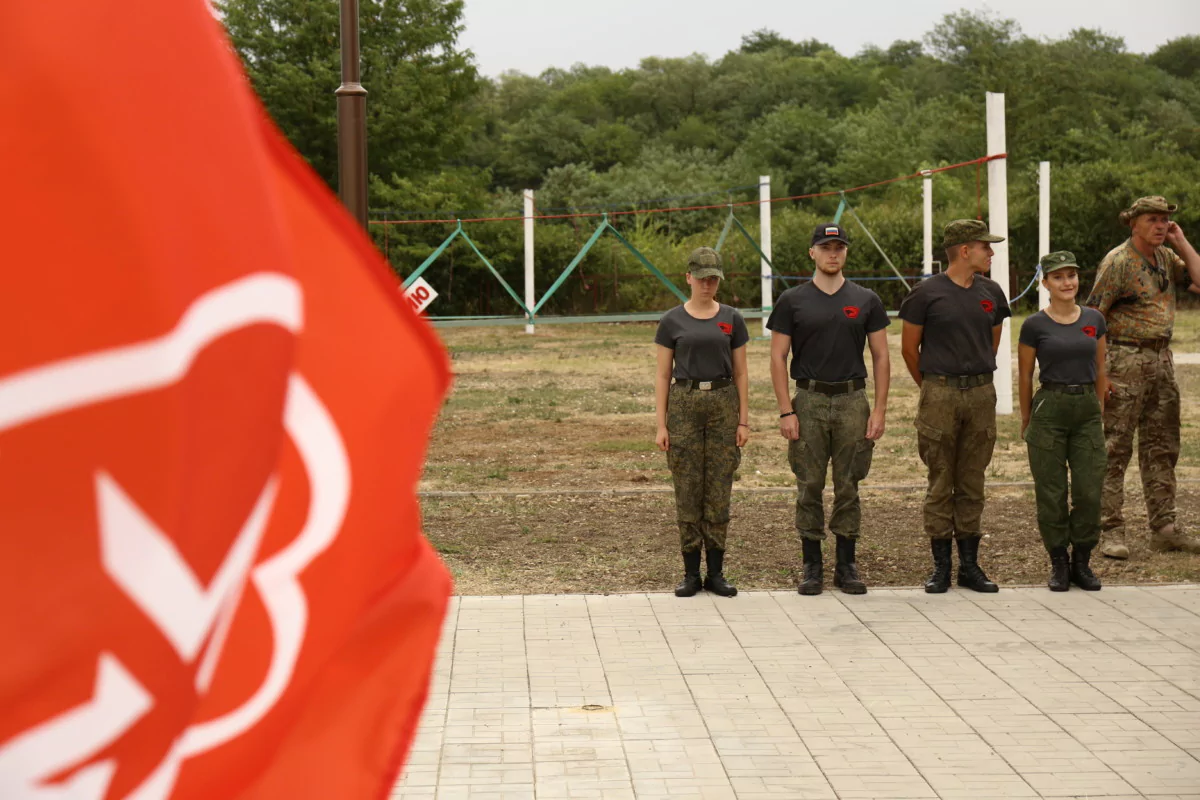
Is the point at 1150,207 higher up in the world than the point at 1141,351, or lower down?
higher up

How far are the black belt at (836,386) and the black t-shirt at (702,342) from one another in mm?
411

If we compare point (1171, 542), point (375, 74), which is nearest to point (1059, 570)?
point (1171, 542)

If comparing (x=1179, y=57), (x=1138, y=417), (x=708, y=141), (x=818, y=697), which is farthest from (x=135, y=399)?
(x=1179, y=57)

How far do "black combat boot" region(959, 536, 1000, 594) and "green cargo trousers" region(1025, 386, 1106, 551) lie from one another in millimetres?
368

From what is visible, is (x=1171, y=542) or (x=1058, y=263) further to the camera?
(x=1171, y=542)

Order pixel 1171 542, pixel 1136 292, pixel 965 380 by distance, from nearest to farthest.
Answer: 1. pixel 965 380
2. pixel 1136 292
3. pixel 1171 542

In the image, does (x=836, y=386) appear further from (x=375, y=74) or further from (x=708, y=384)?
(x=375, y=74)

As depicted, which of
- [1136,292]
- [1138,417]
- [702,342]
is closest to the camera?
[702,342]

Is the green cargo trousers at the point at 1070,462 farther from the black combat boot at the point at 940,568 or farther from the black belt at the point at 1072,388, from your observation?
the black combat boot at the point at 940,568

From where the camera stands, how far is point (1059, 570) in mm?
8133

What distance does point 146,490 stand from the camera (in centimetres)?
118

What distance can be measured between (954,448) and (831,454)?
66cm

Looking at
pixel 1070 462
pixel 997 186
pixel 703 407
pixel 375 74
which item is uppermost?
pixel 375 74

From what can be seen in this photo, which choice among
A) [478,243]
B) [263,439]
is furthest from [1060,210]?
[263,439]
